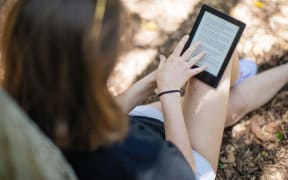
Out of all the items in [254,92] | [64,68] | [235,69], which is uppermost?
[64,68]

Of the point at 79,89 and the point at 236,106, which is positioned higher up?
the point at 79,89

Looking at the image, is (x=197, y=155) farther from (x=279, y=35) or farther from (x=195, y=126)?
Result: (x=279, y=35)

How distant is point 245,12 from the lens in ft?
8.72

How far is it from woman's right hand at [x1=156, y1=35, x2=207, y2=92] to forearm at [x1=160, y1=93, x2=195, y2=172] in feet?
0.21

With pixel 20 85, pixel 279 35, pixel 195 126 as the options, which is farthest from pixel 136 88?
pixel 279 35

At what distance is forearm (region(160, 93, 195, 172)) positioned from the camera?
1.65m

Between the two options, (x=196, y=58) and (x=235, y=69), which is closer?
(x=196, y=58)

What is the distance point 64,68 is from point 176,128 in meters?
0.60

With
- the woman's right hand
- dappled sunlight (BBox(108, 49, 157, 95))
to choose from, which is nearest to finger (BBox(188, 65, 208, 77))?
the woman's right hand

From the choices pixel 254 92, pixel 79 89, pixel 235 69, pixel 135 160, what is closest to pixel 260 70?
pixel 254 92

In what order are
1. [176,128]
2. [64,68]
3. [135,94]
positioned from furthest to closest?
[135,94]
[176,128]
[64,68]

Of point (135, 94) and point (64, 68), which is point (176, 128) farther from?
point (64, 68)

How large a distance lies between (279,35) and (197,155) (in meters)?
1.03

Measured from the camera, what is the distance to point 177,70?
1802 millimetres
